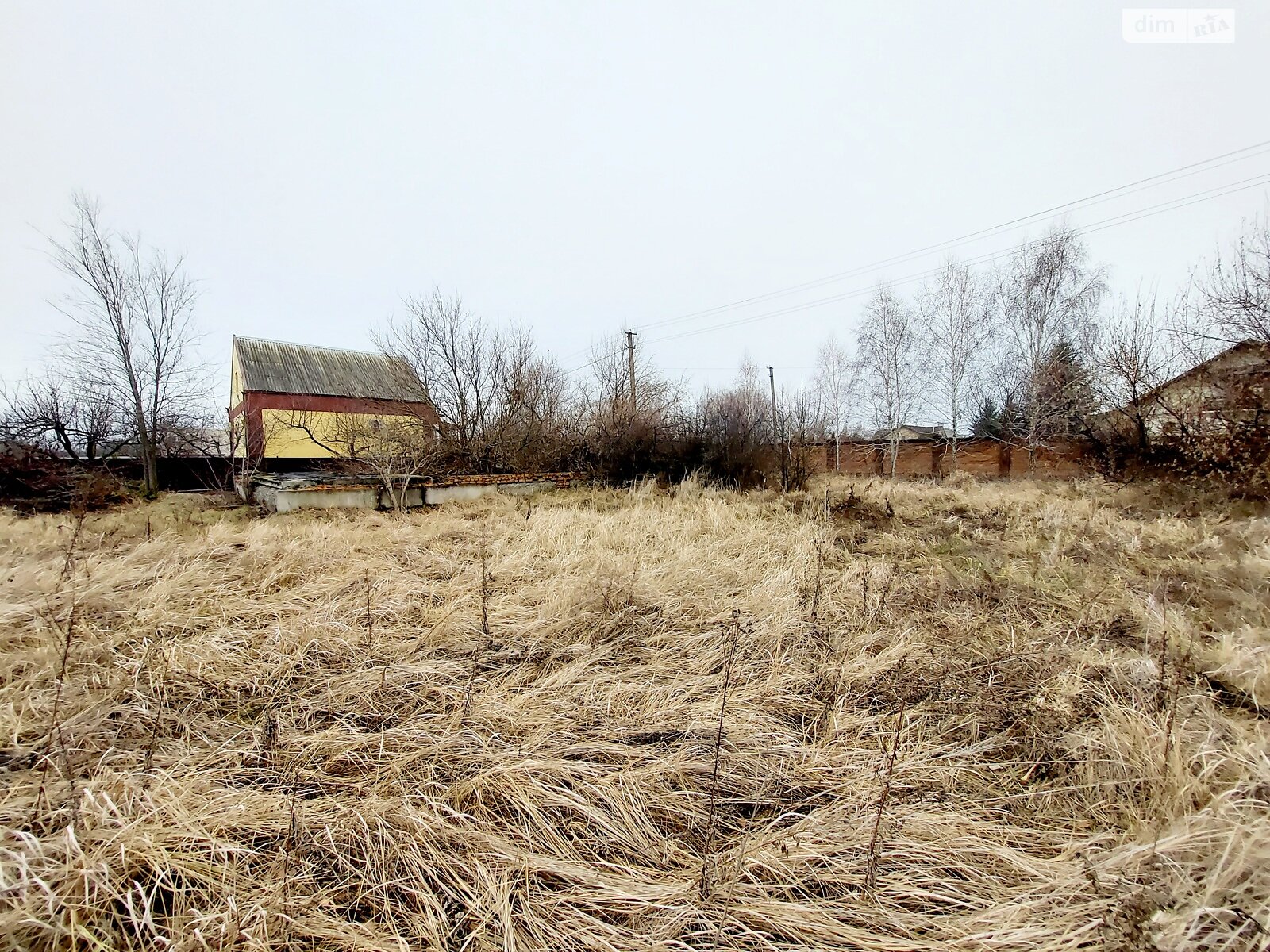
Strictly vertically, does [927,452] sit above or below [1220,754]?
above

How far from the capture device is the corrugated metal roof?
20.7 metres

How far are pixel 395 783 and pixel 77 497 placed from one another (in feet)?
41.2

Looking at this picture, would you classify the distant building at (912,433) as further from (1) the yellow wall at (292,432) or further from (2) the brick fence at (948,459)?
(1) the yellow wall at (292,432)

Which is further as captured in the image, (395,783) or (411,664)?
(411,664)

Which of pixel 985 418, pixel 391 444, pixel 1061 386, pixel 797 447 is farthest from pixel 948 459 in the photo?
pixel 391 444

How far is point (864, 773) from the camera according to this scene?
6.36 feet

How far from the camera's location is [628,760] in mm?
2035

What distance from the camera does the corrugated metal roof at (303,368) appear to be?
20.7 m

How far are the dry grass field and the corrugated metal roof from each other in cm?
1857

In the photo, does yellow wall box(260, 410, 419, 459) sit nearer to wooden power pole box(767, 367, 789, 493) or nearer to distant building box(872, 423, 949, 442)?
wooden power pole box(767, 367, 789, 493)

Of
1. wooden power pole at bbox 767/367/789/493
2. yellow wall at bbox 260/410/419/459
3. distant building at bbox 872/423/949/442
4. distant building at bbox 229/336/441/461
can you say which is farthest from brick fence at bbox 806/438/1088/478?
yellow wall at bbox 260/410/419/459

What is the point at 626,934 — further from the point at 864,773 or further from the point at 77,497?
the point at 77,497

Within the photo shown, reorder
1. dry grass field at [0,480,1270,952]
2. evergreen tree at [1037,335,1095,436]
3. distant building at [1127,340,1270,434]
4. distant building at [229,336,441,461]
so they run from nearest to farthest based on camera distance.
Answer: dry grass field at [0,480,1270,952] → distant building at [1127,340,1270,434] → evergreen tree at [1037,335,1095,436] → distant building at [229,336,441,461]

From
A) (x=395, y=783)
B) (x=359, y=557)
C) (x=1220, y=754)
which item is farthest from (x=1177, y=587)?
Result: (x=359, y=557)
